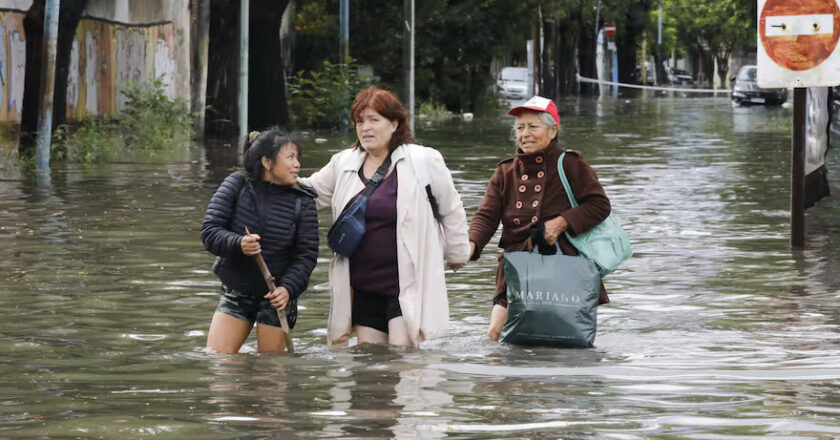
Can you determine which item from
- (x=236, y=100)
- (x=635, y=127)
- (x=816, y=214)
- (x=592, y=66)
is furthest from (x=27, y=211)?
(x=592, y=66)

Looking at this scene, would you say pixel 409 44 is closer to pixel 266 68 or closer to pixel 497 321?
pixel 266 68

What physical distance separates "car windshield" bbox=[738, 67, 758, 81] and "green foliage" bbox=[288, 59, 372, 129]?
22086mm

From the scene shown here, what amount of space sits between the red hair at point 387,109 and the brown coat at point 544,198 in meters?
0.72

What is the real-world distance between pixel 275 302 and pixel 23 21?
16.8 metres

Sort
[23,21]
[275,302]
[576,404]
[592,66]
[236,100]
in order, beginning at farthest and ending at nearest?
[592,66] < [236,100] < [23,21] < [275,302] < [576,404]

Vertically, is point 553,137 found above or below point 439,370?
above

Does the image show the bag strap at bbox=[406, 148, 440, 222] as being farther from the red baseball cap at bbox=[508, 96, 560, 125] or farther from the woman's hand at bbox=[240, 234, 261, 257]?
the woman's hand at bbox=[240, 234, 261, 257]

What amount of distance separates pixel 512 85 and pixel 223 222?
196ft

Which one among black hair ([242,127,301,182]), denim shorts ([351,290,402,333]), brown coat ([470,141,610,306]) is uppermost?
black hair ([242,127,301,182])

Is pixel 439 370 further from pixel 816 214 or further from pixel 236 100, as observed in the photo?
pixel 236 100

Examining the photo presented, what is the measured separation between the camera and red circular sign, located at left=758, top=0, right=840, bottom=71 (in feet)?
42.2

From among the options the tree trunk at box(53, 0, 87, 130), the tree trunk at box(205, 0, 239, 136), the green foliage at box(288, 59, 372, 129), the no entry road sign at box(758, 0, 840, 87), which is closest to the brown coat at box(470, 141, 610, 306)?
the no entry road sign at box(758, 0, 840, 87)

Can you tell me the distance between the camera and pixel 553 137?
324 inches

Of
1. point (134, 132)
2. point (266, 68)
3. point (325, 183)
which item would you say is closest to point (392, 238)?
point (325, 183)
